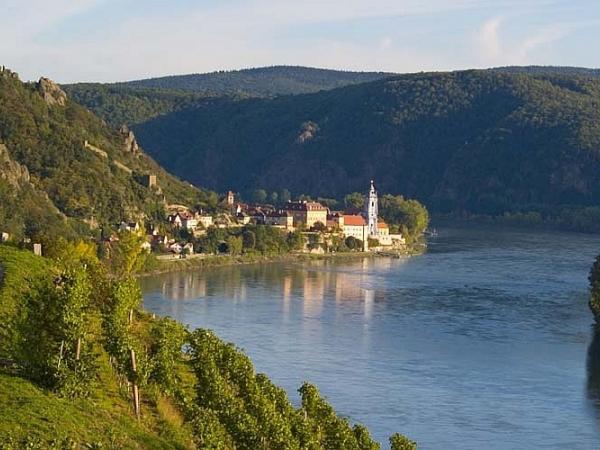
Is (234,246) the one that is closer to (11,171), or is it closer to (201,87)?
(11,171)

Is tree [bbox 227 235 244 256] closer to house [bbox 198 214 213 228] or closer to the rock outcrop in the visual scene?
house [bbox 198 214 213 228]

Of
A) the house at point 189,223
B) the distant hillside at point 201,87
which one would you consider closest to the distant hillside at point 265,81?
the distant hillside at point 201,87

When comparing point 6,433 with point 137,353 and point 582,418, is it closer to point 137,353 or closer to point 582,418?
point 137,353

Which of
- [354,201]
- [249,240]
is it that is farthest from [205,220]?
[354,201]

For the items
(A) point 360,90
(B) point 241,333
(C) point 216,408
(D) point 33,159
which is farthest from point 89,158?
(A) point 360,90

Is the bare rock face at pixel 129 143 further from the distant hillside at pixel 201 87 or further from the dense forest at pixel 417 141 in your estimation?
the distant hillside at pixel 201 87
